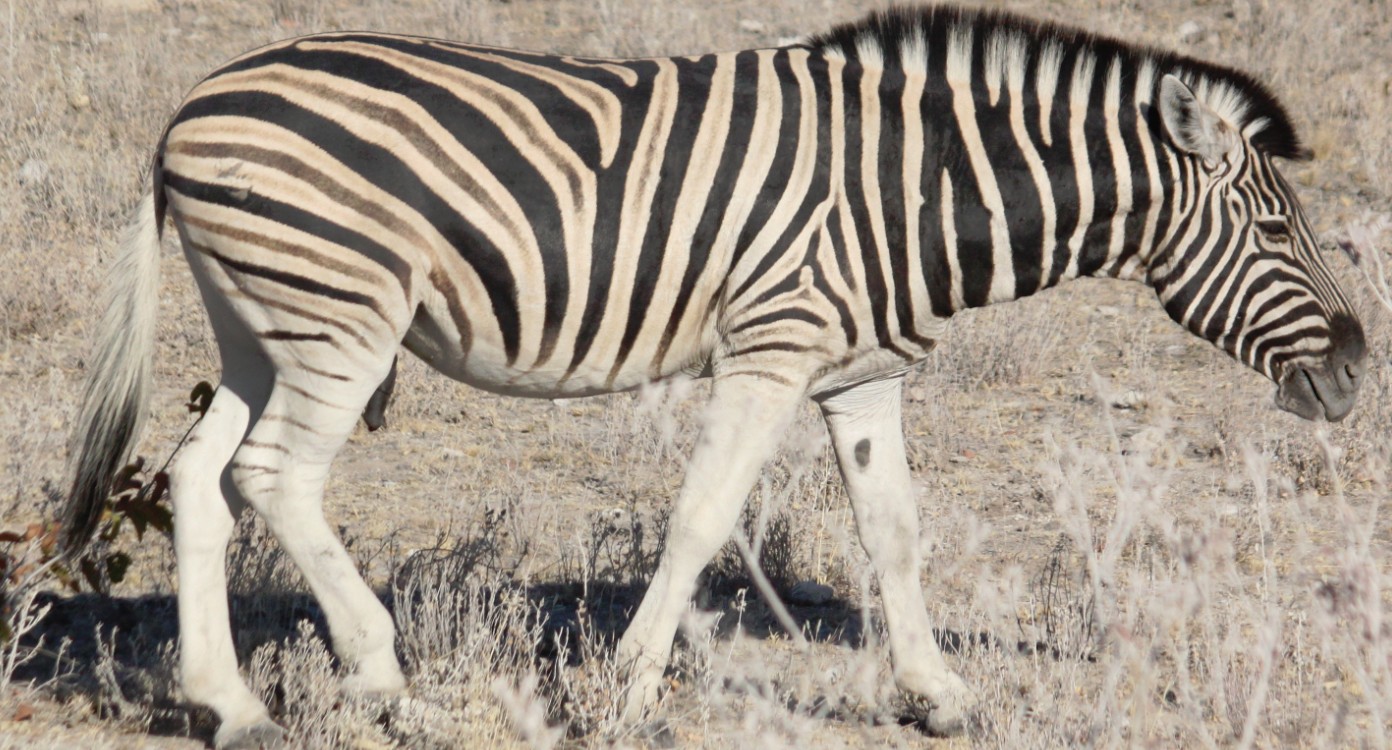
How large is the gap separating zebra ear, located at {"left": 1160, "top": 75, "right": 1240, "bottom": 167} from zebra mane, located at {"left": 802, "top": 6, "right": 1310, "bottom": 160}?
0.15m

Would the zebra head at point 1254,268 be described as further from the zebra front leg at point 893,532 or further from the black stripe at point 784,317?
the black stripe at point 784,317

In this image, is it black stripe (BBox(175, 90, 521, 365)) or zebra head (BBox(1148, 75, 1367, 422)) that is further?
zebra head (BBox(1148, 75, 1367, 422))

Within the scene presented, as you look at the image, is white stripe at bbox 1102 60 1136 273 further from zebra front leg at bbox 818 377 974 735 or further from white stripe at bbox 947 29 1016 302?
zebra front leg at bbox 818 377 974 735

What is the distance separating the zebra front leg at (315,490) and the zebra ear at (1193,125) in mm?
2249

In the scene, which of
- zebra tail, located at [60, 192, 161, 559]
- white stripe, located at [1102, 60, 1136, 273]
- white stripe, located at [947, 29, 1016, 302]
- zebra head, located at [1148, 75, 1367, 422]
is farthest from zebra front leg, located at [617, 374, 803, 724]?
zebra tail, located at [60, 192, 161, 559]

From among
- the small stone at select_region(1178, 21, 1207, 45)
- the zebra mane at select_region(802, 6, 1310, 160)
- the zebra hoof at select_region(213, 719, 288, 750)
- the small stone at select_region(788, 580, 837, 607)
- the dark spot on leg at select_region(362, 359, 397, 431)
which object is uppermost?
the small stone at select_region(1178, 21, 1207, 45)

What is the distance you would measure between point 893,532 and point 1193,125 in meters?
1.46

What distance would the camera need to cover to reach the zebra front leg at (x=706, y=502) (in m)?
3.80

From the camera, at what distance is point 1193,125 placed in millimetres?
3857

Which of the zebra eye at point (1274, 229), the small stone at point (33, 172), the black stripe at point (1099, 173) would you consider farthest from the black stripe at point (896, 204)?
the small stone at point (33, 172)

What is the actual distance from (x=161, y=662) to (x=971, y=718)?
93.4 inches

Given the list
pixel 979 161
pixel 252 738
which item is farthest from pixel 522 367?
pixel 979 161

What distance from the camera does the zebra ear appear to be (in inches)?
150

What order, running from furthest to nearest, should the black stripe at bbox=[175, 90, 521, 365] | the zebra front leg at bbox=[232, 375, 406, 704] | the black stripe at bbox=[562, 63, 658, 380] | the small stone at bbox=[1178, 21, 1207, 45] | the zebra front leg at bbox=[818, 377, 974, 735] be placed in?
the small stone at bbox=[1178, 21, 1207, 45]
the zebra front leg at bbox=[818, 377, 974, 735]
the black stripe at bbox=[562, 63, 658, 380]
the zebra front leg at bbox=[232, 375, 406, 704]
the black stripe at bbox=[175, 90, 521, 365]
